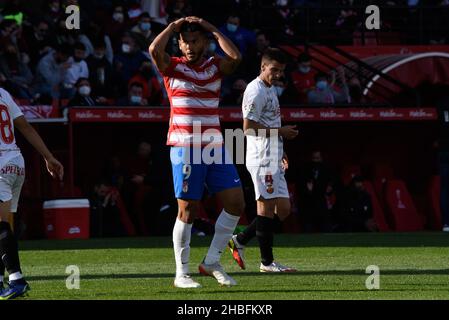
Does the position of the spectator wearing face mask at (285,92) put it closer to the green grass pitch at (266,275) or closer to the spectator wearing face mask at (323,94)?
the spectator wearing face mask at (323,94)

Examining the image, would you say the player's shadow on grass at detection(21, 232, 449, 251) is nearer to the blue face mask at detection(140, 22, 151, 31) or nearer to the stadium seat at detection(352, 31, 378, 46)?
the blue face mask at detection(140, 22, 151, 31)

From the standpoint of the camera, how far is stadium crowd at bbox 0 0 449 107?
21234 millimetres

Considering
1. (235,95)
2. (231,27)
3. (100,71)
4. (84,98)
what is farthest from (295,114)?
(84,98)

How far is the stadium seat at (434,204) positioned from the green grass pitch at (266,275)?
2886 millimetres

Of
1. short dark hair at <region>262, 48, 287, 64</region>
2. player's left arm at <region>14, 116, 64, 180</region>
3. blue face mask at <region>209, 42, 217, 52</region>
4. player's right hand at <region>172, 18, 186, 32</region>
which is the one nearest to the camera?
player's left arm at <region>14, 116, 64, 180</region>

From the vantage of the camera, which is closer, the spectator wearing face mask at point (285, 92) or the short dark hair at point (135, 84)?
the short dark hair at point (135, 84)

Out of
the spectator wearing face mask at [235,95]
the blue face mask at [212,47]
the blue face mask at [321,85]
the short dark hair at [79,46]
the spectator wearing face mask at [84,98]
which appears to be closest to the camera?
the spectator wearing face mask at [84,98]

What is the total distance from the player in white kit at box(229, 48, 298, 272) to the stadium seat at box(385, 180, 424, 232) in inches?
357

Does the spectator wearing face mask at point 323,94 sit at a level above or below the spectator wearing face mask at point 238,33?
below

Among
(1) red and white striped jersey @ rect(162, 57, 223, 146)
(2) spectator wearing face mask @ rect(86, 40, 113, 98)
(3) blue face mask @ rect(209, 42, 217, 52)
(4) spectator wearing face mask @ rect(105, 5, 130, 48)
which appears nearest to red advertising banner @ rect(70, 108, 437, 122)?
(2) spectator wearing face mask @ rect(86, 40, 113, 98)

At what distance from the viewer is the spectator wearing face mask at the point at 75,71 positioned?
835 inches

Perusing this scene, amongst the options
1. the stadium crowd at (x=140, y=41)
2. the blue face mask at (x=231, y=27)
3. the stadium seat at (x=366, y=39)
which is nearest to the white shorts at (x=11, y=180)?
the stadium crowd at (x=140, y=41)

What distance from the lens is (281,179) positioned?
13.2m

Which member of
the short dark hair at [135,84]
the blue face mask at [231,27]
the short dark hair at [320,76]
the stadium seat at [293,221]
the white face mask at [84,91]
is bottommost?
the stadium seat at [293,221]
